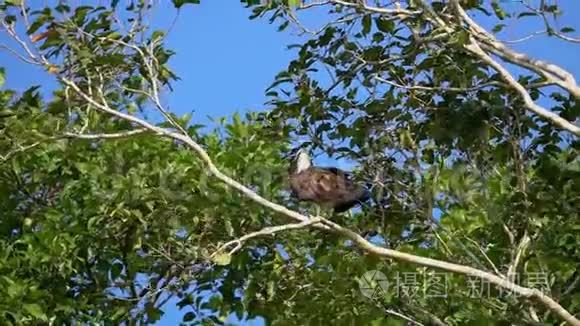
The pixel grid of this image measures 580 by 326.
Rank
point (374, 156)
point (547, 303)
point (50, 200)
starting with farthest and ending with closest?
point (50, 200) → point (374, 156) → point (547, 303)

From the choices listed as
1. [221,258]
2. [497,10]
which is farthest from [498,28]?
[221,258]

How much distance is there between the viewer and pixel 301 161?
4.39 m

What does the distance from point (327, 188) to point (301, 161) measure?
0.23 metres

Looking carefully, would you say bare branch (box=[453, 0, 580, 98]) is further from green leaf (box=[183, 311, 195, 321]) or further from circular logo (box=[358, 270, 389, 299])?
green leaf (box=[183, 311, 195, 321])

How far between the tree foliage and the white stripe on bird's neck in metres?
0.10

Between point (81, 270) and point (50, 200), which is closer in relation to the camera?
point (81, 270)

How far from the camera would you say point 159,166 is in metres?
4.86

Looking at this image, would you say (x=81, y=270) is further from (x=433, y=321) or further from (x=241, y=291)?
(x=433, y=321)

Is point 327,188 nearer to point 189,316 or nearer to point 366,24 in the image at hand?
point 366,24

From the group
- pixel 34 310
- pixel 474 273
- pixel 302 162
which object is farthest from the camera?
pixel 34 310

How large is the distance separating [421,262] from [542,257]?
76cm

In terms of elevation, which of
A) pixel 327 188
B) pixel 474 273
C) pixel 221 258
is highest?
pixel 327 188

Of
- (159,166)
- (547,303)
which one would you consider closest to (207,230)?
(159,166)

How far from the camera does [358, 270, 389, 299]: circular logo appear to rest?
13.8ft
